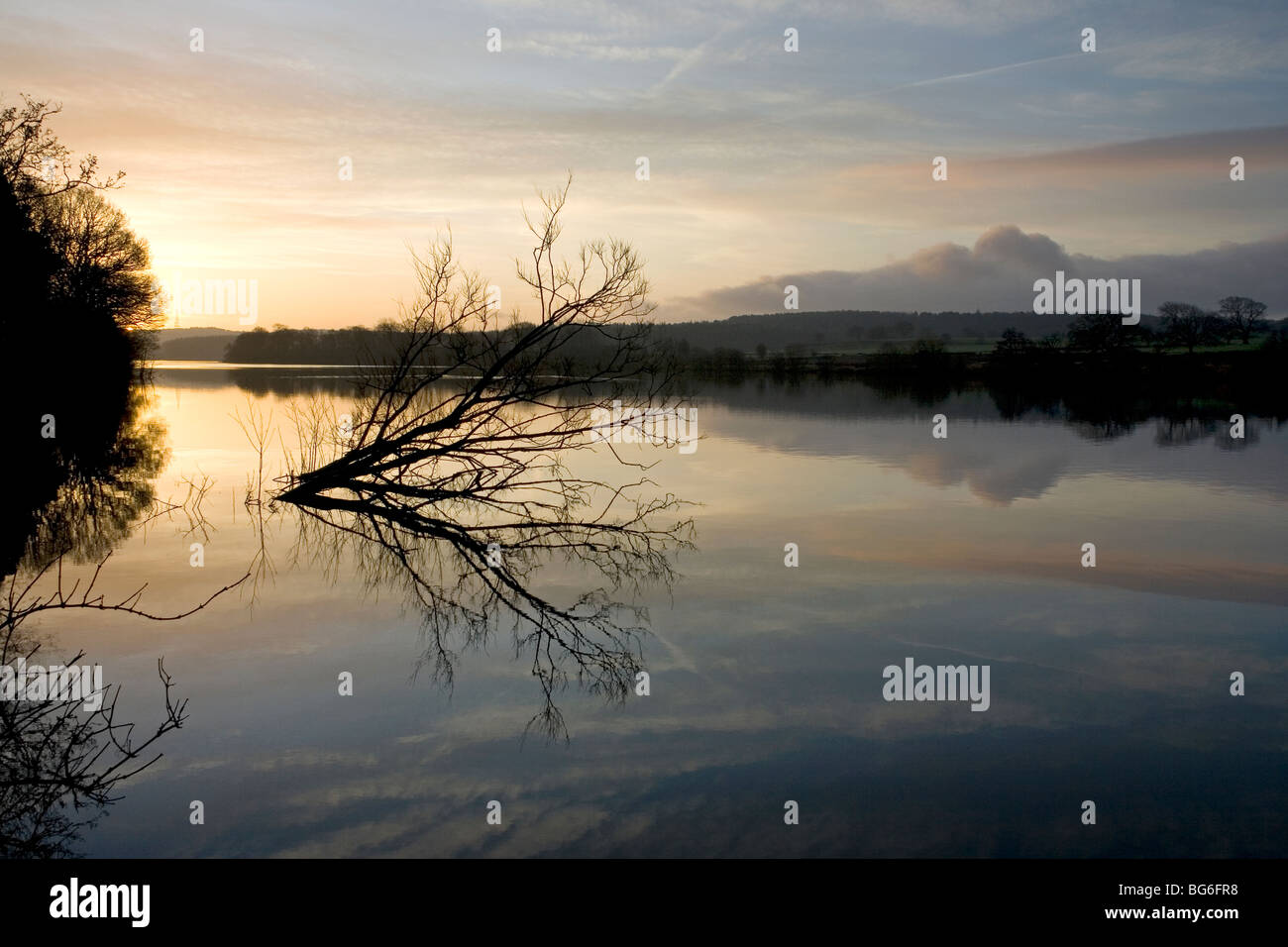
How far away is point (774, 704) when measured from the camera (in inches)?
230

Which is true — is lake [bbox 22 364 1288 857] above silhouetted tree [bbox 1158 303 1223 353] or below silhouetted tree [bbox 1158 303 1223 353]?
below

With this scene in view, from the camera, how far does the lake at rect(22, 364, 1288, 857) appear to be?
14.3 ft

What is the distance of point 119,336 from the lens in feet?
175

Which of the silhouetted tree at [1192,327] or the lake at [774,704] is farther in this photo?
the silhouetted tree at [1192,327]

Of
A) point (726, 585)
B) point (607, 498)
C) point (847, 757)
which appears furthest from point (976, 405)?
point (847, 757)

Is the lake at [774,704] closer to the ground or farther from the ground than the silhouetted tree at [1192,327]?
closer to the ground

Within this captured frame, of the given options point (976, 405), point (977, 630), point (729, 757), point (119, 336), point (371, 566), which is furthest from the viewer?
point (119, 336)

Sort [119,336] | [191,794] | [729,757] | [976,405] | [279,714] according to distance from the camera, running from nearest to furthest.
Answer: [191,794]
[729,757]
[279,714]
[976,405]
[119,336]

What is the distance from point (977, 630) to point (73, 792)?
564 cm

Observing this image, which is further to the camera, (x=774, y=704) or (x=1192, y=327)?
(x=1192, y=327)

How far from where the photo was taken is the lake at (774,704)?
14.3 feet

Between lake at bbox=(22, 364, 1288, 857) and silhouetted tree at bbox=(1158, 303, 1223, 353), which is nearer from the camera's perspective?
lake at bbox=(22, 364, 1288, 857)
